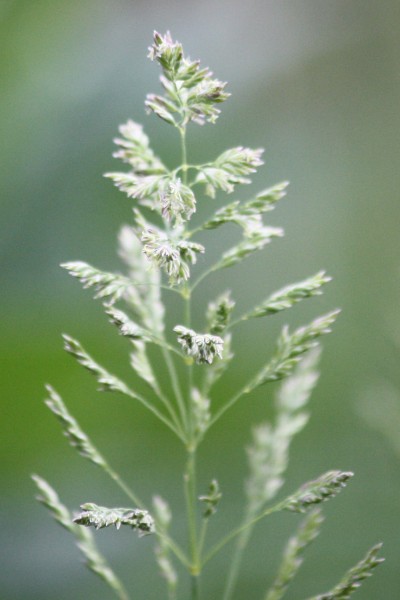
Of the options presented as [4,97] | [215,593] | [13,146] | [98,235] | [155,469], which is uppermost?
[4,97]

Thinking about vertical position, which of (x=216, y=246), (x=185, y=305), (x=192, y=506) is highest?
(x=216, y=246)

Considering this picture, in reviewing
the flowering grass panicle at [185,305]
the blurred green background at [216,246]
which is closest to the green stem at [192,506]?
the flowering grass panicle at [185,305]

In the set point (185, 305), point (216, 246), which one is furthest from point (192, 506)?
point (216, 246)

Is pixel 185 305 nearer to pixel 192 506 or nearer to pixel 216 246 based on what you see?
pixel 192 506

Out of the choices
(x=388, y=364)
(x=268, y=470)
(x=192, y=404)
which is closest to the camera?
(x=192, y=404)

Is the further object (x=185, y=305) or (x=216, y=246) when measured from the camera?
(x=216, y=246)

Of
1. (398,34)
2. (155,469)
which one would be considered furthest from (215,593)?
(398,34)

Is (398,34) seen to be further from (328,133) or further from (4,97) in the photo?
(4,97)

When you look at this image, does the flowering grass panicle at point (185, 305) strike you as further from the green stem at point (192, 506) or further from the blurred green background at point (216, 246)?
the blurred green background at point (216, 246)
